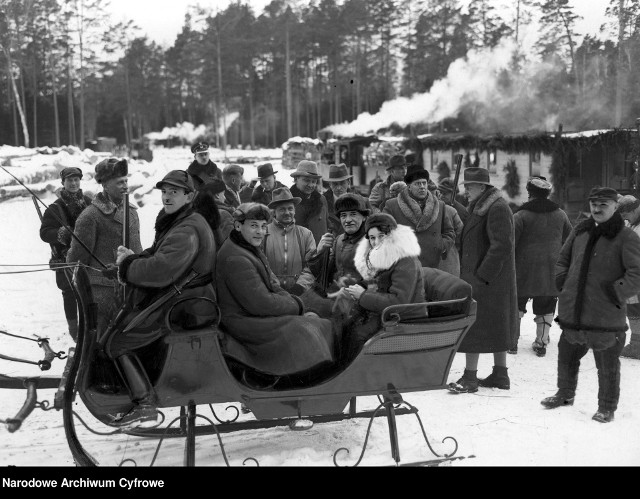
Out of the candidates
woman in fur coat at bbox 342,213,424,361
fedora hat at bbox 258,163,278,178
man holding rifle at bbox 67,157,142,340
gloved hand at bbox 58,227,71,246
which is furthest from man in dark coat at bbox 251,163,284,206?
woman in fur coat at bbox 342,213,424,361

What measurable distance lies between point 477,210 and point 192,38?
4863 cm

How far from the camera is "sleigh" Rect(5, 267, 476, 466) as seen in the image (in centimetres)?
435

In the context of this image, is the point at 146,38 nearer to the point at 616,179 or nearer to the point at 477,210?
the point at 616,179

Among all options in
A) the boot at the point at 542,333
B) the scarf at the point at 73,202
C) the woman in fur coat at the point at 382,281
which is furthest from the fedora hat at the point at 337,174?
the woman in fur coat at the point at 382,281

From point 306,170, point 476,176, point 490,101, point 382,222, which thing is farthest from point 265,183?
point 490,101

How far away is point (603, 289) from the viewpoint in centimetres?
570

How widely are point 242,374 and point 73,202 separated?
151 inches

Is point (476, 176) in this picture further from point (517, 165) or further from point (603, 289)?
point (517, 165)

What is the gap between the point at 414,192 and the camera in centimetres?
716

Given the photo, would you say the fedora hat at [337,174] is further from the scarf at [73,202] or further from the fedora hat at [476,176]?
the scarf at [73,202]

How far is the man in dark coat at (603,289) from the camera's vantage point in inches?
222

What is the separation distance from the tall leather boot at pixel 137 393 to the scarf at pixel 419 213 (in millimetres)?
3511
